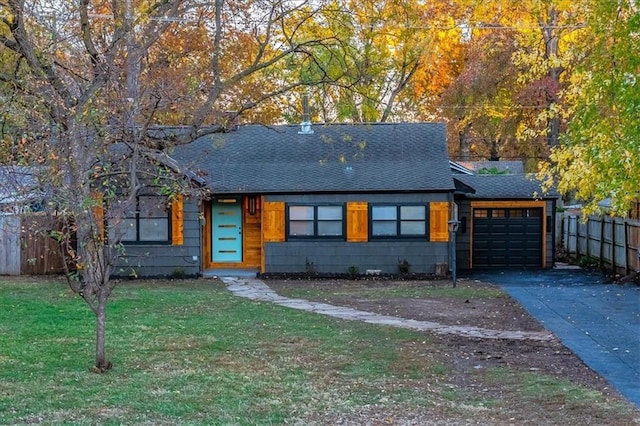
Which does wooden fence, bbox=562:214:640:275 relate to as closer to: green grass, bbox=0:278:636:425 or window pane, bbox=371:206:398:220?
window pane, bbox=371:206:398:220

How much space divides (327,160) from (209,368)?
1185 centimetres

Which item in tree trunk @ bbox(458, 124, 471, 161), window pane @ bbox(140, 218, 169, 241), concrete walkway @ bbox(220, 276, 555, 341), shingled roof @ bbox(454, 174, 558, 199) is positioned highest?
tree trunk @ bbox(458, 124, 471, 161)

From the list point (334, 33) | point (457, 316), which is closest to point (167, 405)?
point (457, 316)

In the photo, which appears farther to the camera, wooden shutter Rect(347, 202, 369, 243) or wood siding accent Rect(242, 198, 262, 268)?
wood siding accent Rect(242, 198, 262, 268)

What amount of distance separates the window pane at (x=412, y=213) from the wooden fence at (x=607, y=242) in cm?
377

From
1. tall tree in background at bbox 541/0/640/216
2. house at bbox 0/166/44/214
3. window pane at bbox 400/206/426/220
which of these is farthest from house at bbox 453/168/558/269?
house at bbox 0/166/44/214

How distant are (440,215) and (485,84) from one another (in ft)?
38.4

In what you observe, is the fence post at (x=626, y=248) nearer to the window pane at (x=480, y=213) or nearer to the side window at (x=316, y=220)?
Result: the window pane at (x=480, y=213)

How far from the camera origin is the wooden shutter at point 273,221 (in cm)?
1753

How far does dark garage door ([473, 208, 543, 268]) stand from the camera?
65.3ft

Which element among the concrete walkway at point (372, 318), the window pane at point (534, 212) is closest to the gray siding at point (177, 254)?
the concrete walkway at point (372, 318)

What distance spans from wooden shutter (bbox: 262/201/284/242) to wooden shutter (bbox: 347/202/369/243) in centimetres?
168

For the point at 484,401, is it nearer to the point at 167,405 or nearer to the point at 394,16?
the point at 167,405

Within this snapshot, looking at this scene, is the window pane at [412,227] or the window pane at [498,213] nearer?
the window pane at [412,227]
